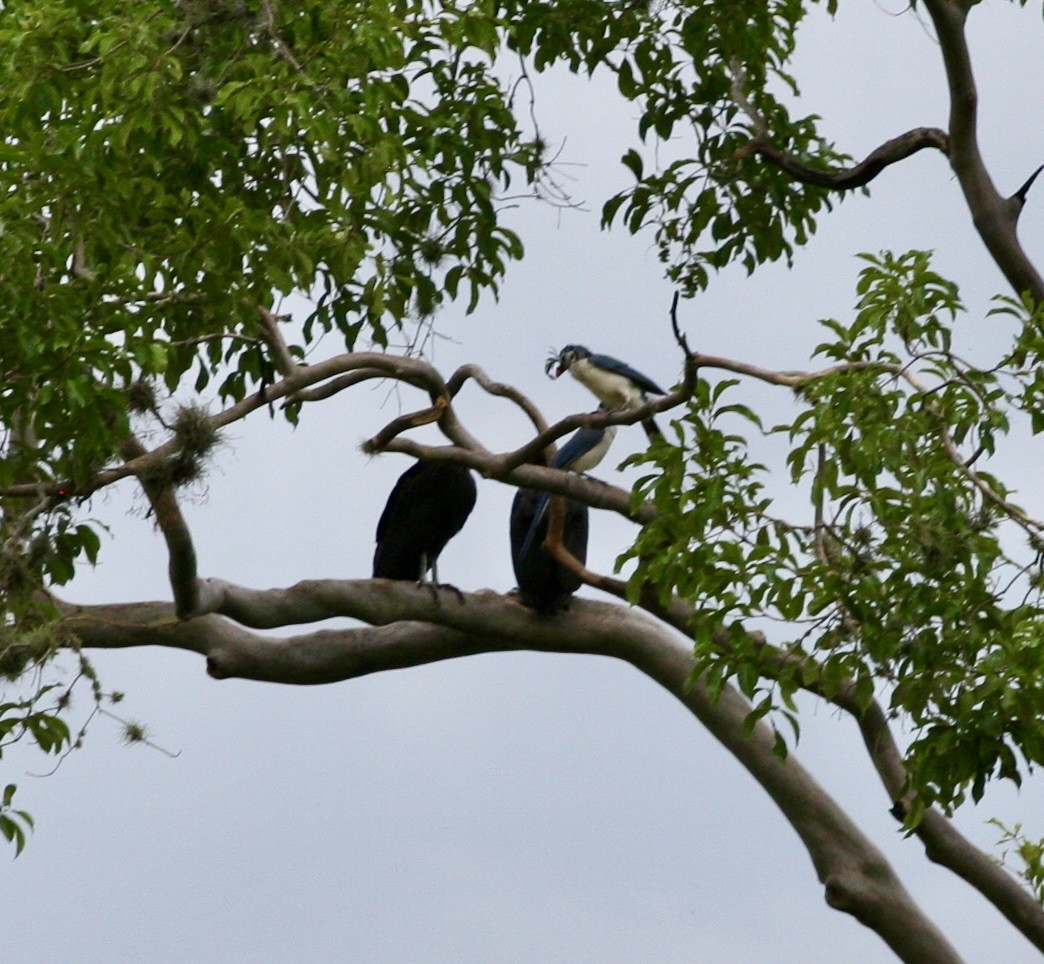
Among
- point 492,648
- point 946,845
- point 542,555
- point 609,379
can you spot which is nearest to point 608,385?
point 609,379

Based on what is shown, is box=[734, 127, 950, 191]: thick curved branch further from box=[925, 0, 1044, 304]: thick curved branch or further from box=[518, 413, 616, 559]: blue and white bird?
box=[518, 413, 616, 559]: blue and white bird

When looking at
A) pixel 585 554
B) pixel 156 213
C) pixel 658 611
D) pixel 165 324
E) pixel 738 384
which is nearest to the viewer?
pixel 738 384

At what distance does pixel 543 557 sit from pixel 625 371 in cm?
85

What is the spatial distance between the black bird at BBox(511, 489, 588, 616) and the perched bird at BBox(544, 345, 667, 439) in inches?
17.8

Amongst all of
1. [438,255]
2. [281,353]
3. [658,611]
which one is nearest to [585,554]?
[658,611]

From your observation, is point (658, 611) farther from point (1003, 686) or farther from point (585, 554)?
point (1003, 686)

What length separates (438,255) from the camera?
743 centimetres

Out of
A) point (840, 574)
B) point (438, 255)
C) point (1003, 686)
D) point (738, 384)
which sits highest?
point (438, 255)

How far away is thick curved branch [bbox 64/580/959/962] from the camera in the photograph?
7188 millimetres

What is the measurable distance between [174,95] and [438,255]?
182 centimetres

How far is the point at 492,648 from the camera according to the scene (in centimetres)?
771

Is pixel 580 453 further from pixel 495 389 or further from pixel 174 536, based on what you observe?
pixel 174 536

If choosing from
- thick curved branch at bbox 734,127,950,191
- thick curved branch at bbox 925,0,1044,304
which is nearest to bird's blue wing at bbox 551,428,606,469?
thick curved branch at bbox 734,127,950,191

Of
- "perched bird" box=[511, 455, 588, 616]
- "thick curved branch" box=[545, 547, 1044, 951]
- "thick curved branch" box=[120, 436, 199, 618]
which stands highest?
"perched bird" box=[511, 455, 588, 616]
